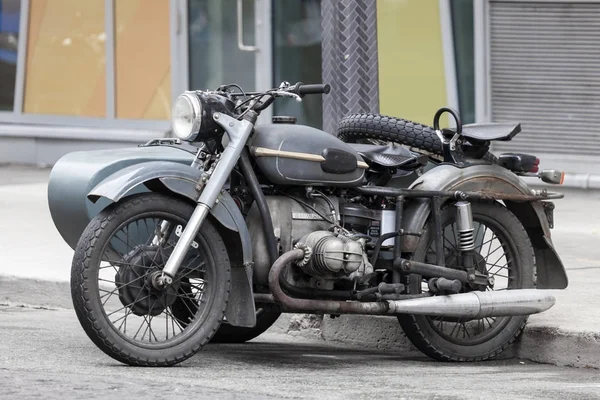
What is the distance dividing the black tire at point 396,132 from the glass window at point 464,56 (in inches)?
260

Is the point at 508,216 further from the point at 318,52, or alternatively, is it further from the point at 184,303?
the point at 318,52

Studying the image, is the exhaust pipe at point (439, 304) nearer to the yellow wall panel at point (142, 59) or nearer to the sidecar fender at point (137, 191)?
the sidecar fender at point (137, 191)

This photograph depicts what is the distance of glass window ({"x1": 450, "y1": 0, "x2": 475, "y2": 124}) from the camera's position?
13.1m

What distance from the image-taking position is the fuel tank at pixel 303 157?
601 cm

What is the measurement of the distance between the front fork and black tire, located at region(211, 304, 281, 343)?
110 centimetres

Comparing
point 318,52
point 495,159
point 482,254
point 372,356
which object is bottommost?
point 372,356

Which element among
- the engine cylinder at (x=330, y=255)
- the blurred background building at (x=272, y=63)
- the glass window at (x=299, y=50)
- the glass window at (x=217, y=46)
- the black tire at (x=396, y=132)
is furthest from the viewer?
the glass window at (x=217, y=46)

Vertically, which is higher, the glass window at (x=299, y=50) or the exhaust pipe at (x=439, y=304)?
the glass window at (x=299, y=50)

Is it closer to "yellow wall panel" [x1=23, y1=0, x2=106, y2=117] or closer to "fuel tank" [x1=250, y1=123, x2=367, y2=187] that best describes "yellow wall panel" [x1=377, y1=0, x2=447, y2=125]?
"yellow wall panel" [x1=23, y1=0, x2=106, y2=117]

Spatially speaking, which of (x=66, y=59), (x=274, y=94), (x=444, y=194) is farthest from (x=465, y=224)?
(x=66, y=59)

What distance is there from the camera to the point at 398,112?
13.5m

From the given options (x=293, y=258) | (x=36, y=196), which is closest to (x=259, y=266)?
(x=293, y=258)

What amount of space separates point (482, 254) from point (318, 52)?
23.9ft

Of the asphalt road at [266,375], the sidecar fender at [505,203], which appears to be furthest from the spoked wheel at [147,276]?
the sidecar fender at [505,203]
